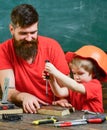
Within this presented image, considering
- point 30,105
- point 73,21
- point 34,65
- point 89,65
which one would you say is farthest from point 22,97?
point 73,21

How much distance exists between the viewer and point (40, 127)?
2250 mm

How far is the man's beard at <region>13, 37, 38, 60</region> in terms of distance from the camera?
125 inches

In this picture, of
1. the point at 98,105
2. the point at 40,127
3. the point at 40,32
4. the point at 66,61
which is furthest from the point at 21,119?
the point at 40,32

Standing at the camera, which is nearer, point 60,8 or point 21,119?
point 21,119

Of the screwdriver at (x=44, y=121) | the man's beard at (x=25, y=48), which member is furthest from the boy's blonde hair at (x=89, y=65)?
the screwdriver at (x=44, y=121)

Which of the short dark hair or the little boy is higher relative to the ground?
the short dark hair

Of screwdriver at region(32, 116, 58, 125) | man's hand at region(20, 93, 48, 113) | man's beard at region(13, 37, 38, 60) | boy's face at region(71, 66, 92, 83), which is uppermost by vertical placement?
man's beard at region(13, 37, 38, 60)

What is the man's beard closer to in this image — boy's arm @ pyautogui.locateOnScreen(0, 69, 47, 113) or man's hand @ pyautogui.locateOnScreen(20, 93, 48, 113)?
boy's arm @ pyautogui.locateOnScreen(0, 69, 47, 113)

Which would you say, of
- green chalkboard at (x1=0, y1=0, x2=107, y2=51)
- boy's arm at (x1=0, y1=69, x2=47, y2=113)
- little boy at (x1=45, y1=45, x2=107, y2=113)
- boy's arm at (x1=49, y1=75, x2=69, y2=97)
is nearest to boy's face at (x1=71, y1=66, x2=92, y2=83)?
little boy at (x1=45, y1=45, x2=107, y2=113)

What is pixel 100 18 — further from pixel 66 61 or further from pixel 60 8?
pixel 66 61

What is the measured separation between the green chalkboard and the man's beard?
1.02 metres

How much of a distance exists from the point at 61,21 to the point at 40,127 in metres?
2.17

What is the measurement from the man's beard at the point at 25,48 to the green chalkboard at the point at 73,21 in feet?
3.33

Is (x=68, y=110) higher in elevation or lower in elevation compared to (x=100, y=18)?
lower
